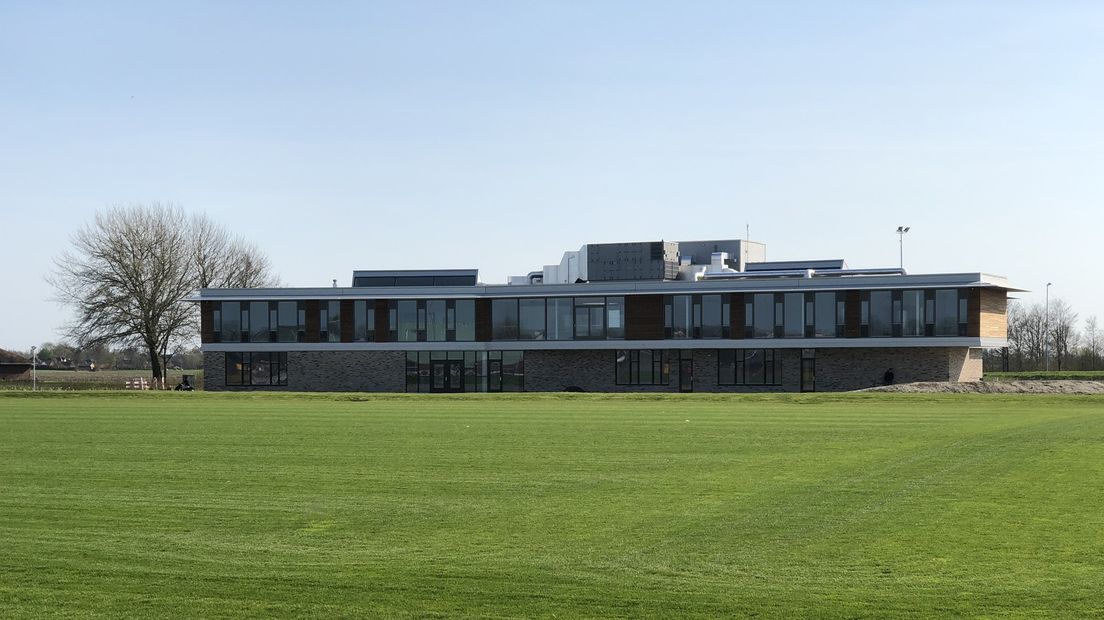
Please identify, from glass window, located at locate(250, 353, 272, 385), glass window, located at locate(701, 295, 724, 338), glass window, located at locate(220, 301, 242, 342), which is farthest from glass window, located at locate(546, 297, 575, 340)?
glass window, located at locate(220, 301, 242, 342)

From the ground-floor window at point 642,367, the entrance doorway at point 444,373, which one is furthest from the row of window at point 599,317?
the entrance doorway at point 444,373

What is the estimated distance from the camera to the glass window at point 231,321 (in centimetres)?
7788

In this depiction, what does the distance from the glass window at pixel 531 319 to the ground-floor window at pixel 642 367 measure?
5.20m

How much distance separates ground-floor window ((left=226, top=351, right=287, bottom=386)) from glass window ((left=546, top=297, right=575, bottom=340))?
56.9 feet

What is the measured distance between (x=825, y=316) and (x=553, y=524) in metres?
57.1

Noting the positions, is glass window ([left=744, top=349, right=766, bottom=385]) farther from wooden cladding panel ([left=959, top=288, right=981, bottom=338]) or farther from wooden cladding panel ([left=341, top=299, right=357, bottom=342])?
wooden cladding panel ([left=341, top=299, right=357, bottom=342])

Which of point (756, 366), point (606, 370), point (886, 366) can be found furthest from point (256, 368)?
point (886, 366)

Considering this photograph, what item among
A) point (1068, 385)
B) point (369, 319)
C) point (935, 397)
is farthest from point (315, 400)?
point (1068, 385)

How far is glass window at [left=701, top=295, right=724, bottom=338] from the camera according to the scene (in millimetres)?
71625

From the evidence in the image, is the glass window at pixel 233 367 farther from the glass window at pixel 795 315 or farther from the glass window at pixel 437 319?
the glass window at pixel 795 315

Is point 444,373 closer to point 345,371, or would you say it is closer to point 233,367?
point 345,371

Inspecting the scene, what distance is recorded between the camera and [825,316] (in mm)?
69875

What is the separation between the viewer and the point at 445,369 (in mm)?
76562

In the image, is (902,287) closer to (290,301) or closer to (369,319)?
(369,319)
